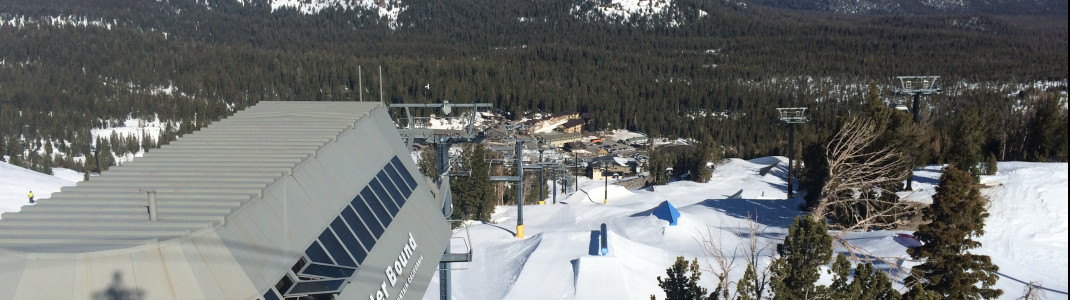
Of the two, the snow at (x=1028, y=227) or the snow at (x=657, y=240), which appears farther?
the snow at (x=1028, y=227)

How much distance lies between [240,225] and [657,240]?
24300 mm

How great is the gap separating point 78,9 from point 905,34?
577 feet

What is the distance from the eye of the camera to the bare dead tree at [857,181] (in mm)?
14135

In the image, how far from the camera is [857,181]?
757 inches

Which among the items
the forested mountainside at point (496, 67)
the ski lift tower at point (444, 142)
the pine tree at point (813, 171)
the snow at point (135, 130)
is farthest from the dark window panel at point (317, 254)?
the snow at point (135, 130)

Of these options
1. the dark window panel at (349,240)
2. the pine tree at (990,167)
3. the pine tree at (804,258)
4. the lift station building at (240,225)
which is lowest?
the pine tree at (990,167)

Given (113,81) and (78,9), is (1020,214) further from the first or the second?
(78,9)

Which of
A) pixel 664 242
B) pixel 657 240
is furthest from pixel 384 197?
pixel 657 240

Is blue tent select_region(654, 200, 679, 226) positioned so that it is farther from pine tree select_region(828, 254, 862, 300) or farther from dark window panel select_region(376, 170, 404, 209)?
dark window panel select_region(376, 170, 404, 209)

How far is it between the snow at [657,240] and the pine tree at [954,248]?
190 cm

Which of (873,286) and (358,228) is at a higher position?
(358,228)

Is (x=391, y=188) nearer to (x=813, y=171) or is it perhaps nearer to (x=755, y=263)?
(x=755, y=263)

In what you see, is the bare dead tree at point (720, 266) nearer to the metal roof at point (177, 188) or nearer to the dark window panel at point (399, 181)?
the dark window panel at point (399, 181)

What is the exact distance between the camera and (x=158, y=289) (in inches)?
257
